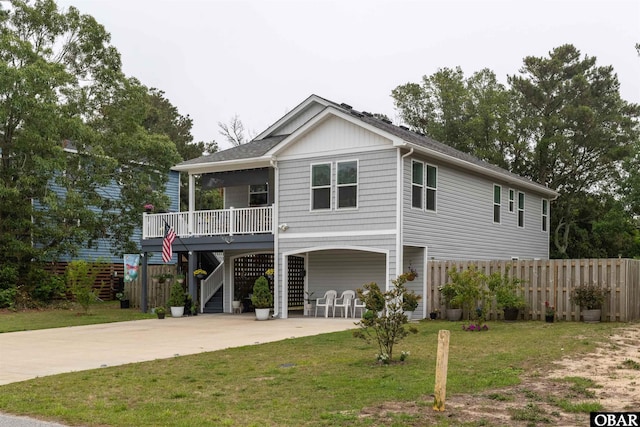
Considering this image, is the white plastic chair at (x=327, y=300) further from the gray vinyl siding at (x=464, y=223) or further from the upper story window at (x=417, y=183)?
the upper story window at (x=417, y=183)

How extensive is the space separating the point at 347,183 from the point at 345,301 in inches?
159

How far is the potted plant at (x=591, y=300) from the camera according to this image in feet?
58.4

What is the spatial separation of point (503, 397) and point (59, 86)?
24.9 metres

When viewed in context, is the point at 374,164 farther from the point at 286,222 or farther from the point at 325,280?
the point at 325,280

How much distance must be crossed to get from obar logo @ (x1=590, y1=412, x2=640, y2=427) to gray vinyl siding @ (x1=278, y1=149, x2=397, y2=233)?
44.2ft

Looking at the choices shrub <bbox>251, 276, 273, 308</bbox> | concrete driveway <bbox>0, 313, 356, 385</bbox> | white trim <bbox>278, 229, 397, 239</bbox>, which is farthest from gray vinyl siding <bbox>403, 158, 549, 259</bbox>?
shrub <bbox>251, 276, 273, 308</bbox>

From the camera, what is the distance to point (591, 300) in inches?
704

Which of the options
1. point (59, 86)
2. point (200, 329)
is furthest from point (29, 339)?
point (59, 86)

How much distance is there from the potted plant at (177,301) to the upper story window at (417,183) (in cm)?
838

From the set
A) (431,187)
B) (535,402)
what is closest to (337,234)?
(431,187)

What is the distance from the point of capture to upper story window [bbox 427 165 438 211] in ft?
72.4

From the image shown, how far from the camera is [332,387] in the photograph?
940 cm

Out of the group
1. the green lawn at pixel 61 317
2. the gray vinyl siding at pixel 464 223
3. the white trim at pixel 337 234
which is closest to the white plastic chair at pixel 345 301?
the white trim at pixel 337 234

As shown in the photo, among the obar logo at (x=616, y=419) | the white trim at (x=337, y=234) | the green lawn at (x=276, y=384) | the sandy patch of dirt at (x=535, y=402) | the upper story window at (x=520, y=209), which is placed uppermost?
the upper story window at (x=520, y=209)
